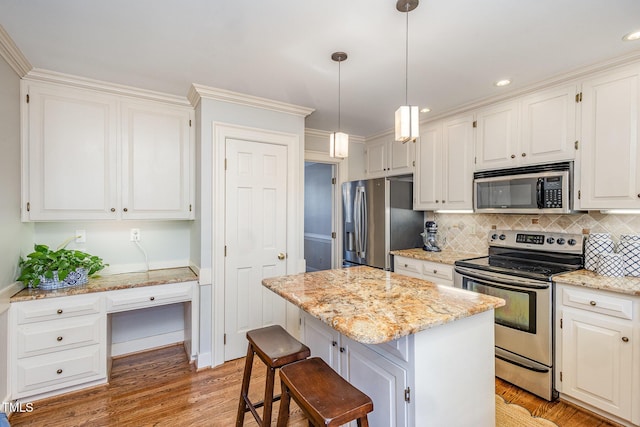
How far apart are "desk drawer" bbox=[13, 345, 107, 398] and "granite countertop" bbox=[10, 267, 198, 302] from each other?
0.43 metres

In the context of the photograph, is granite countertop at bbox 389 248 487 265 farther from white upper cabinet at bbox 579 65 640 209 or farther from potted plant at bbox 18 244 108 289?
potted plant at bbox 18 244 108 289

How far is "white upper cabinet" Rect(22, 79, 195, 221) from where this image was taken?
93.4 inches

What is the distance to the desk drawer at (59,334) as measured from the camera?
2137 millimetres

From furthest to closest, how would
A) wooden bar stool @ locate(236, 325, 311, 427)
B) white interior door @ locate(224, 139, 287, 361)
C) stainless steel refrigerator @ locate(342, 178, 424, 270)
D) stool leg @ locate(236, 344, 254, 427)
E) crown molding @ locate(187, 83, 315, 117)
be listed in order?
1. stainless steel refrigerator @ locate(342, 178, 424, 270)
2. white interior door @ locate(224, 139, 287, 361)
3. crown molding @ locate(187, 83, 315, 117)
4. stool leg @ locate(236, 344, 254, 427)
5. wooden bar stool @ locate(236, 325, 311, 427)

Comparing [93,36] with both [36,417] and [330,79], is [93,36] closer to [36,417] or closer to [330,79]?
[330,79]

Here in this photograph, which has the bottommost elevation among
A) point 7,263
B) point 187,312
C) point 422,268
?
point 187,312

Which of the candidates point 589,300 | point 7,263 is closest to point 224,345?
point 7,263

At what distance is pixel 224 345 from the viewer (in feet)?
9.16

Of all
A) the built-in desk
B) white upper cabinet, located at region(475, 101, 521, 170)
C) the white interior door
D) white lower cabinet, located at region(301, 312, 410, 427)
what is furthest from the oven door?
the built-in desk

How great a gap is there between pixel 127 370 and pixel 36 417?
659 mm

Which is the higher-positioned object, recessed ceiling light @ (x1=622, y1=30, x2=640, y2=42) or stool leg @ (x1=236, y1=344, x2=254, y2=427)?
recessed ceiling light @ (x1=622, y1=30, x2=640, y2=42)

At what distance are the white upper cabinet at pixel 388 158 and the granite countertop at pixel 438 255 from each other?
0.95 metres

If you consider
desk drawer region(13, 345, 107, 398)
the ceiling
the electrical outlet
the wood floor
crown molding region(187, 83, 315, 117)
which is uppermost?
the ceiling

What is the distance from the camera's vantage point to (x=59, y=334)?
223cm
